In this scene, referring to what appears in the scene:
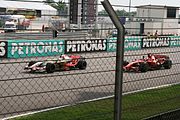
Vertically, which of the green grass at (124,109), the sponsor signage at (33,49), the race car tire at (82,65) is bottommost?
the green grass at (124,109)

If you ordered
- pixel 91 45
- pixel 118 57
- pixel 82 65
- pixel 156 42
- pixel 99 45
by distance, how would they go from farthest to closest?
pixel 82 65 < pixel 156 42 < pixel 99 45 < pixel 91 45 < pixel 118 57

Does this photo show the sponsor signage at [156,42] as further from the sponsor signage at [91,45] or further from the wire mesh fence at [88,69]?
the sponsor signage at [91,45]

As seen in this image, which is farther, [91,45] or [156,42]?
[156,42]

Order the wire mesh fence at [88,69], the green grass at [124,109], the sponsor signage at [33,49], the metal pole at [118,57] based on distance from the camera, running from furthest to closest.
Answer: the green grass at [124,109], the wire mesh fence at [88,69], the sponsor signage at [33,49], the metal pole at [118,57]

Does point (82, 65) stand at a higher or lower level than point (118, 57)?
lower

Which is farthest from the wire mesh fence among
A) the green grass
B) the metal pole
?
the metal pole

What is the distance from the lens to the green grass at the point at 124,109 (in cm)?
505

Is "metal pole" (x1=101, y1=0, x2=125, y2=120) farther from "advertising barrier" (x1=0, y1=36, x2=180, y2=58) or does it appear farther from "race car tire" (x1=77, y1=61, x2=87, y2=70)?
"race car tire" (x1=77, y1=61, x2=87, y2=70)

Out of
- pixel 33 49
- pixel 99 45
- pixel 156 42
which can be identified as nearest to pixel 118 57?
pixel 99 45

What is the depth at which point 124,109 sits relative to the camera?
5559 millimetres

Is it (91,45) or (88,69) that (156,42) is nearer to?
(91,45)

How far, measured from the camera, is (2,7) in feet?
7.91

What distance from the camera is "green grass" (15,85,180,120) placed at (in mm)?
5055

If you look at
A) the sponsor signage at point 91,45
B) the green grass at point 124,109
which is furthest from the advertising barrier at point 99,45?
the green grass at point 124,109
